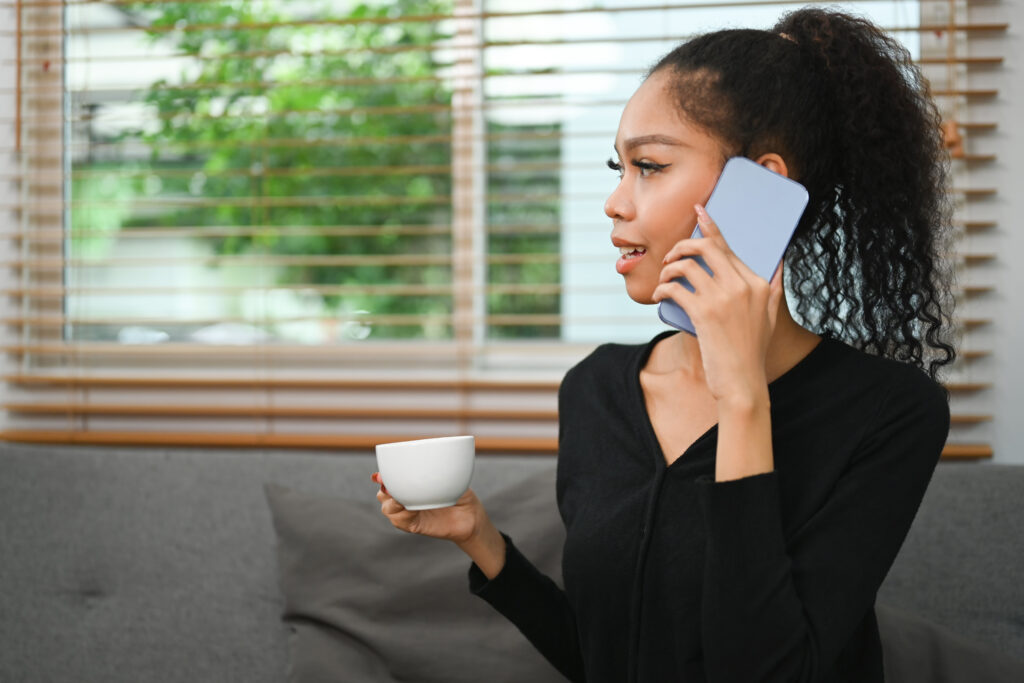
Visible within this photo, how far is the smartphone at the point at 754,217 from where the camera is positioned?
2.91 ft

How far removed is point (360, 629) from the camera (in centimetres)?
143

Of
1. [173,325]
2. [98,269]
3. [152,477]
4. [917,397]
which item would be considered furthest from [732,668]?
[98,269]

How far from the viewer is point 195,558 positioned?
162cm

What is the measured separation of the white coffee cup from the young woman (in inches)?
1.7

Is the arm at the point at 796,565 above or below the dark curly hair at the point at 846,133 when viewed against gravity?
below

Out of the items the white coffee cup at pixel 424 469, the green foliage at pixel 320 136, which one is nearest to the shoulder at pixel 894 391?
the white coffee cup at pixel 424 469

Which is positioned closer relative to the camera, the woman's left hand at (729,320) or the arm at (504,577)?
the woman's left hand at (729,320)

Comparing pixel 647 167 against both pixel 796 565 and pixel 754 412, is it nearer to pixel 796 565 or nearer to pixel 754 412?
pixel 754 412

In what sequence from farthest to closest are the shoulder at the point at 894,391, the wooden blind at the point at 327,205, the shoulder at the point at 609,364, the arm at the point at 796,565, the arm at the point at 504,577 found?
1. the wooden blind at the point at 327,205
2. the shoulder at the point at 609,364
3. the arm at the point at 504,577
4. the shoulder at the point at 894,391
5. the arm at the point at 796,565

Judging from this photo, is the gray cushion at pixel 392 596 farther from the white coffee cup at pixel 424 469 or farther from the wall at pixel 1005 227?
the wall at pixel 1005 227

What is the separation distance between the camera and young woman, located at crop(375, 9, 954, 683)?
833 millimetres

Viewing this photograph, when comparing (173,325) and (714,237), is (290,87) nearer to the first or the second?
(173,325)

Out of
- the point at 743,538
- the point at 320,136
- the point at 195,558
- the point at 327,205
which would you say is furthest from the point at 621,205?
the point at 320,136

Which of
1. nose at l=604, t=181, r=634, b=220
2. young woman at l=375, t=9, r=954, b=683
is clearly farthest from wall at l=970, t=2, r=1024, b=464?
nose at l=604, t=181, r=634, b=220
